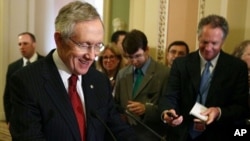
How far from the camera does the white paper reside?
1794 mm

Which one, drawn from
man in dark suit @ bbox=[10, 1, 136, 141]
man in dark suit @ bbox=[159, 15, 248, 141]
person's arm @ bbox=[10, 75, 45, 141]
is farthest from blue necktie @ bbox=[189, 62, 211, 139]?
person's arm @ bbox=[10, 75, 45, 141]

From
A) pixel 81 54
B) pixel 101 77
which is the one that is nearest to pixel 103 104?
pixel 101 77

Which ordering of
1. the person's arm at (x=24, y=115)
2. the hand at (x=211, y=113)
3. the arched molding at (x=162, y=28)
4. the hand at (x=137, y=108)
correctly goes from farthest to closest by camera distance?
1. the arched molding at (x=162, y=28)
2. the hand at (x=137, y=108)
3. the hand at (x=211, y=113)
4. the person's arm at (x=24, y=115)

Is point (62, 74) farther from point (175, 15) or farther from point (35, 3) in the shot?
point (35, 3)

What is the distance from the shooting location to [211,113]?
70.7 inches

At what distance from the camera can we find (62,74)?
1358mm

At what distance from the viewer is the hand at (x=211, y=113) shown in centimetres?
179

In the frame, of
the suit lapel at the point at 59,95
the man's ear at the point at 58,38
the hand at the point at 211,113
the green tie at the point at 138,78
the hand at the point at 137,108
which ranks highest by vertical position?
the man's ear at the point at 58,38

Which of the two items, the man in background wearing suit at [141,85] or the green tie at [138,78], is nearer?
the man in background wearing suit at [141,85]

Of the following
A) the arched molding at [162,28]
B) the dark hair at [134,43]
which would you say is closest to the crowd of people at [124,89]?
the dark hair at [134,43]

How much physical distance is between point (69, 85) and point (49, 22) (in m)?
4.58

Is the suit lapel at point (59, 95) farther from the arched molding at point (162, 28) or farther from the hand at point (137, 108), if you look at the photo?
the arched molding at point (162, 28)

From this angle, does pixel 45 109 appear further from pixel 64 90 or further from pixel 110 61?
pixel 110 61

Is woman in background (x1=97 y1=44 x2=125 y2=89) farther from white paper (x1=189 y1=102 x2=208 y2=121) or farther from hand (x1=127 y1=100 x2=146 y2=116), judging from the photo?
white paper (x1=189 y1=102 x2=208 y2=121)
